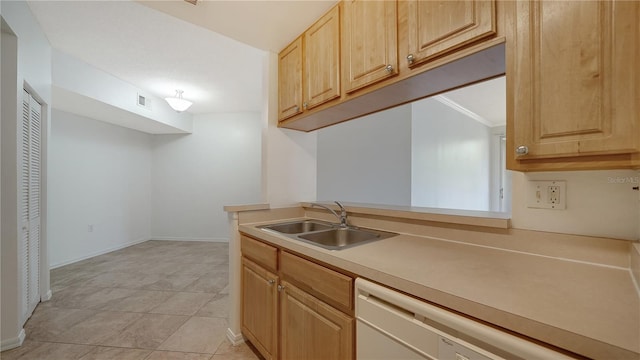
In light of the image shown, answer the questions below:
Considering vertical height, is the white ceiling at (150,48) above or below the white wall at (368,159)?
above

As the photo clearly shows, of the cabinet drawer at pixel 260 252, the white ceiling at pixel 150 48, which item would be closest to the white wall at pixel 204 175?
the white ceiling at pixel 150 48

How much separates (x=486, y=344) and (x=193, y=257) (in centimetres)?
437

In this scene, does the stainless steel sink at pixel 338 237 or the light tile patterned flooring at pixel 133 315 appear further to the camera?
the light tile patterned flooring at pixel 133 315

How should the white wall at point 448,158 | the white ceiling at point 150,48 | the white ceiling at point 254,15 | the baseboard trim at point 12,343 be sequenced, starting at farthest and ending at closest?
the white wall at point 448,158, the white ceiling at point 150,48, the baseboard trim at point 12,343, the white ceiling at point 254,15

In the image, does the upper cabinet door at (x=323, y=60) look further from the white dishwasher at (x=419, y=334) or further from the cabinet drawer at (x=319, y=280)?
the white dishwasher at (x=419, y=334)

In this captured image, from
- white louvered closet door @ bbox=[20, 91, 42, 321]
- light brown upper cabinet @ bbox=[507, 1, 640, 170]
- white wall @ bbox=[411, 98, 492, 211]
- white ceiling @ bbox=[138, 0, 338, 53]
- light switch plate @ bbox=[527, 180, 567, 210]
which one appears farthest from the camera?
white wall @ bbox=[411, 98, 492, 211]

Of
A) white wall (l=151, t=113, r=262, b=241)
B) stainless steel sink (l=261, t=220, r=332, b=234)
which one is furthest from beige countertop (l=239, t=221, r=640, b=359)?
white wall (l=151, t=113, r=262, b=241)

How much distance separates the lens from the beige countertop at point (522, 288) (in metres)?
0.54

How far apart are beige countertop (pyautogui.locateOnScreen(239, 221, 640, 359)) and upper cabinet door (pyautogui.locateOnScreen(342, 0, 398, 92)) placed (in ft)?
2.80

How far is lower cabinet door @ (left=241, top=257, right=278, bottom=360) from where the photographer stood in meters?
1.48

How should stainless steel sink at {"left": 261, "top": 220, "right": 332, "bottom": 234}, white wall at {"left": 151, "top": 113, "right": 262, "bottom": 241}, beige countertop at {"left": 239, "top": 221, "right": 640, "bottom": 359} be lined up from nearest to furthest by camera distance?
beige countertop at {"left": 239, "top": 221, "right": 640, "bottom": 359}
stainless steel sink at {"left": 261, "top": 220, "right": 332, "bottom": 234}
white wall at {"left": 151, "top": 113, "right": 262, "bottom": 241}

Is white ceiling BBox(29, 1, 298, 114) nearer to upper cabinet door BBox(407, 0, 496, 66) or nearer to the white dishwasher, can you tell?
upper cabinet door BBox(407, 0, 496, 66)

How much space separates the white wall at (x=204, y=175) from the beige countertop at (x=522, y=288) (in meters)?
4.35

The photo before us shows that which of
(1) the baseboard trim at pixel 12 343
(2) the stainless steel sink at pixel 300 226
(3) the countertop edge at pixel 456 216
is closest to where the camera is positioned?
(3) the countertop edge at pixel 456 216
